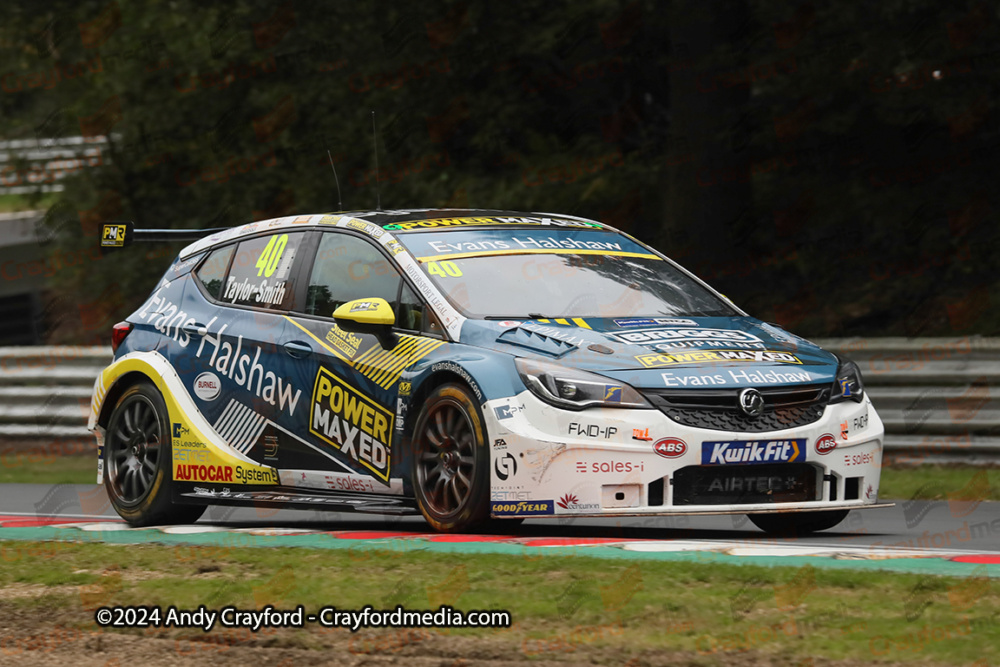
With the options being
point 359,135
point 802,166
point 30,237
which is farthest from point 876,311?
point 30,237

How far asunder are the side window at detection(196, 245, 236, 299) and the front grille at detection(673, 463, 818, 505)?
3.52m

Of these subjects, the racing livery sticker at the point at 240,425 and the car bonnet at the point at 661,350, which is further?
the racing livery sticker at the point at 240,425

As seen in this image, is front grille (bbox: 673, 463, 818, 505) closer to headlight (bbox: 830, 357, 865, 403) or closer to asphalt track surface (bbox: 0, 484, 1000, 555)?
asphalt track surface (bbox: 0, 484, 1000, 555)

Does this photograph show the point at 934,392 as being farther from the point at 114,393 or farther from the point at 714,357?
the point at 114,393

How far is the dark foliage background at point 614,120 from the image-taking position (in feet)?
49.3

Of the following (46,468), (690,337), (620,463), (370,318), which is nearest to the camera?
Answer: (620,463)

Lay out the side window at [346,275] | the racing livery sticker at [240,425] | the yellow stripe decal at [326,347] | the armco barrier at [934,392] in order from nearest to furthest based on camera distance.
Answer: the yellow stripe decal at [326,347]
the side window at [346,275]
the racing livery sticker at [240,425]
the armco barrier at [934,392]

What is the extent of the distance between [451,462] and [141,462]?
105 inches

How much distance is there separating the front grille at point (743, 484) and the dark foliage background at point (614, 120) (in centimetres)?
703

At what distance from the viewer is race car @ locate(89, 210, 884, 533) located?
7.38 metres

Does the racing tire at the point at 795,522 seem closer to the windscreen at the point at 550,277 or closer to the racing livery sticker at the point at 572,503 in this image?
the windscreen at the point at 550,277

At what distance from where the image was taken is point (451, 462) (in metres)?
7.72

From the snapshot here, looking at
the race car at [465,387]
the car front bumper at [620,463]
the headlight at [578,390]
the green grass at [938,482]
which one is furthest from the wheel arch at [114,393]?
the green grass at [938,482]

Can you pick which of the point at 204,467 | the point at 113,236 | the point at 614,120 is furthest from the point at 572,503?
the point at 614,120
